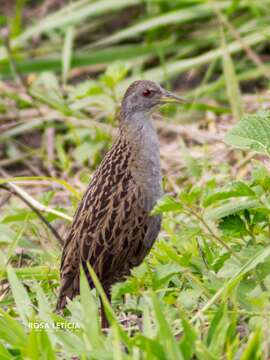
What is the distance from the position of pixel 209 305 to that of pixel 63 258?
961 mm

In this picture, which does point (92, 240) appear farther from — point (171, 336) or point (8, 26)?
Result: point (8, 26)

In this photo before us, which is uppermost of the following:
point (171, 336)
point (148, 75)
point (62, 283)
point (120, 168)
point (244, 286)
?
point (148, 75)

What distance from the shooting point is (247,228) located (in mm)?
4461

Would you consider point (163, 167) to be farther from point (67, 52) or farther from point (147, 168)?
point (147, 168)

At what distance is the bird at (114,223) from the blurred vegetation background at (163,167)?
132 millimetres

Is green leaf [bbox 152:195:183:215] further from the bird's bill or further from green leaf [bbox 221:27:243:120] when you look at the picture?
green leaf [bbox 221:27:243:120]

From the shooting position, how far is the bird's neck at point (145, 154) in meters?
4.77

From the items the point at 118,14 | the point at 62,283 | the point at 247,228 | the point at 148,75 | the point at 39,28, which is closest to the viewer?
the point at 247,228

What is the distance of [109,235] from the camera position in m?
4.70

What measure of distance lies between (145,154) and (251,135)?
26.3 inches

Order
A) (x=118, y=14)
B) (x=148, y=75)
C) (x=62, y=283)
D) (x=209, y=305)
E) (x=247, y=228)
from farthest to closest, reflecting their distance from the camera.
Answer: (x=118, y=14), (x=148, y=75), (x=62, y=283), (x=247, y=228), (x=209, y=305)

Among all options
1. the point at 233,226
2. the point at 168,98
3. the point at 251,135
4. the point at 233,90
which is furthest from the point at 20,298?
the point at 233,90

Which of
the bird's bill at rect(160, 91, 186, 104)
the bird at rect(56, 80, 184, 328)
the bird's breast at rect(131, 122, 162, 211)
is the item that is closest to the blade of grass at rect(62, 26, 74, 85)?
the bird's bill at rect(160, 91, 186, 104)

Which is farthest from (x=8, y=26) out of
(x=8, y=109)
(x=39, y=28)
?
(x=8, y=109)
